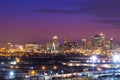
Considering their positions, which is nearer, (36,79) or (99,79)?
(99,79)

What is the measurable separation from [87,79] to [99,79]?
5.58ft

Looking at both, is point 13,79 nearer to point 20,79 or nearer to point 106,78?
point 20,79

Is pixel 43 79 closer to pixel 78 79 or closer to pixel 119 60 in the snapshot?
pixel 78 79

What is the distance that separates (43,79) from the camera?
69562 mm

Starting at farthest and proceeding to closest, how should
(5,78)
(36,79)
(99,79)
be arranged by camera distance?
(5,78), (36,79), (99,79)

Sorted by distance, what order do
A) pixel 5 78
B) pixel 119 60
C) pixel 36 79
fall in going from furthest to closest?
pixel 119 60
pixel 5 78
pixel 36 79

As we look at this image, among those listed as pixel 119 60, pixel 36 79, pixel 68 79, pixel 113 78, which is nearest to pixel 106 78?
pixel 113 78

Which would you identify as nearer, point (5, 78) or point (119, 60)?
point (5, 78)

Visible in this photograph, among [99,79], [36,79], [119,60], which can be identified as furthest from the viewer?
[119,60]

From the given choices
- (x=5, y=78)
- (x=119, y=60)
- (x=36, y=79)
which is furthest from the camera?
(x=119, y=60)

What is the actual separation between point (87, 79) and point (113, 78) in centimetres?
421

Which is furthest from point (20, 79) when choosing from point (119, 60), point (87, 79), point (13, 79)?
point (119, 60)

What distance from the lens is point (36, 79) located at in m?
69.8

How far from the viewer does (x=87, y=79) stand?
65.8 meters
